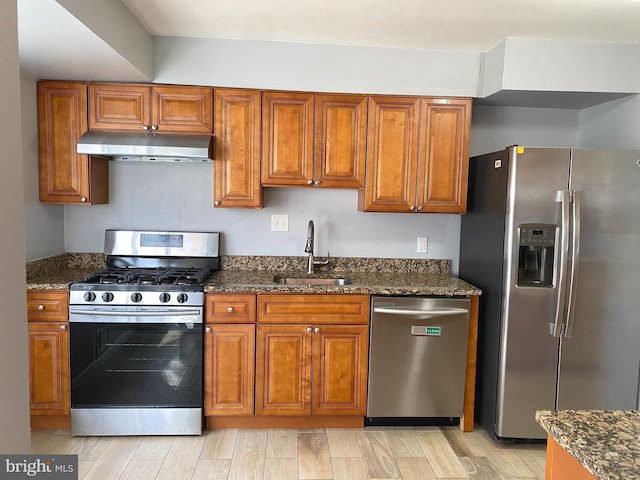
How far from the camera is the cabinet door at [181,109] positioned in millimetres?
2898

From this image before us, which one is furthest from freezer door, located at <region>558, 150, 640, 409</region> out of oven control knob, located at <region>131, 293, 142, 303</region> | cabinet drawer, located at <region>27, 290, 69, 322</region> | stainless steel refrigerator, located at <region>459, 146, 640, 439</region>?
cabinet drawer, located at <region>27, 290, 69, 322</region>

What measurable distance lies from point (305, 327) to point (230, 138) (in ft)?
4.28

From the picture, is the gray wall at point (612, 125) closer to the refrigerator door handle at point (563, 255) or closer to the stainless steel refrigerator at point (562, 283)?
the stainless steel refrigerator at point (562, 283)

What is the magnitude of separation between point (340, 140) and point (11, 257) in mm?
2235

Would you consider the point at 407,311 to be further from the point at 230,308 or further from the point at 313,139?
the point at 313,139

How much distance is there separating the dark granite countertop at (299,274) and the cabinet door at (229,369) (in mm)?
275

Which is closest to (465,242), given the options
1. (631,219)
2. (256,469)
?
(631,219)

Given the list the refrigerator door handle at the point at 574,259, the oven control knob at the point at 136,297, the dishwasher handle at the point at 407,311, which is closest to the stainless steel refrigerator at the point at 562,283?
the refrigerator door handle at the point at 574,259

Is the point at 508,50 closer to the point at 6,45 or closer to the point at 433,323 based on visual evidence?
the point at 433,323

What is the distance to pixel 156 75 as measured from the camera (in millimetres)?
2883

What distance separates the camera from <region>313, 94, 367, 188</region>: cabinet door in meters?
2.96

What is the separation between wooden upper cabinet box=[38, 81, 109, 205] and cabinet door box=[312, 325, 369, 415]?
1.78 meters

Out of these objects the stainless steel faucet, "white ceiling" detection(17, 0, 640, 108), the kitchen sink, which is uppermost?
"white ceiling" detection(17, 0, 640, 108)

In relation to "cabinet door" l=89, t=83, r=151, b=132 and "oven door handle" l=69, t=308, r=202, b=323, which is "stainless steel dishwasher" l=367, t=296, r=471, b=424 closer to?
"oven door handle" l=69, t=308, r=202, b=323
